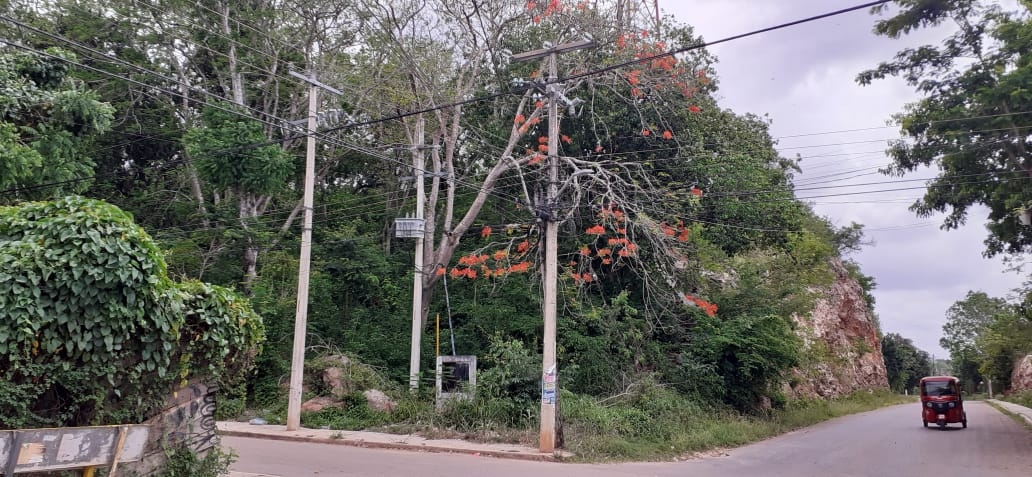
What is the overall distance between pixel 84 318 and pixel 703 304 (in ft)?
52.5

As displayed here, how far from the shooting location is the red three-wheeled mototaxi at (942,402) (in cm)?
2358

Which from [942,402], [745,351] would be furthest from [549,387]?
[942,402]

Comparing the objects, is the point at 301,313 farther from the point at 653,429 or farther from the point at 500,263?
the point at 653,429

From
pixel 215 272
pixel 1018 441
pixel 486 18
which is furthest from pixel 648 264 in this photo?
pixel 215 272

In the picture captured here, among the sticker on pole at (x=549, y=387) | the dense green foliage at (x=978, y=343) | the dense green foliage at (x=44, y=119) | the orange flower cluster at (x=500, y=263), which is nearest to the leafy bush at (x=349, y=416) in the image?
the orange flower cluster at (x=500, y=263)

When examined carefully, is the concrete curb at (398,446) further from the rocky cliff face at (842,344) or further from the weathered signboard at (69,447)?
the rocky cliff face at (842,344)

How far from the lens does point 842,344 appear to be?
4484cm

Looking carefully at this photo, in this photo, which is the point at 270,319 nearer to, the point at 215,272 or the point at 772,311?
the point at 215,272

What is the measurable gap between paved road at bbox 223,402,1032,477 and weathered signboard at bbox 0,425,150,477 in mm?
4362

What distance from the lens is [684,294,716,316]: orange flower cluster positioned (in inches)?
782

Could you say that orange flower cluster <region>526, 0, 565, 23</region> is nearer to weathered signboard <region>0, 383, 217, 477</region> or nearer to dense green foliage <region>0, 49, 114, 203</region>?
dense green foliage <region>0, 49, 114, 203</region>

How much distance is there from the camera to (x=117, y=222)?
7.30 metres

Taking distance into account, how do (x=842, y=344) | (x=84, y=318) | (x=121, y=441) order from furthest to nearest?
(x=842, y=344), (x=121, y=441), (x=84, y=318)

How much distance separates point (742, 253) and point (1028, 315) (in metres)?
11.3
